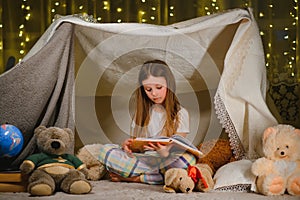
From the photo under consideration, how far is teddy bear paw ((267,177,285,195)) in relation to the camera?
1.87 metres

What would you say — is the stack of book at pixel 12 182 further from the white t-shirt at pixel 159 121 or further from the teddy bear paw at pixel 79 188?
the white t-shirt at pixel 159 121

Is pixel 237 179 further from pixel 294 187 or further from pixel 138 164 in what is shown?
pixel 138 164

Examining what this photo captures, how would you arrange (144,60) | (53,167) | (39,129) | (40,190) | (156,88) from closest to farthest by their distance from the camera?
(40,190), (53,167), (39,129), (156,88), (144,60)

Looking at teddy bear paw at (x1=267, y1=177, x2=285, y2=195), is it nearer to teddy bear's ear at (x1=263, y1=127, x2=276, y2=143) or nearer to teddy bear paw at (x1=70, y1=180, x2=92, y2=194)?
teddy bear's ear at (x1=263, y1=127, x2=276, y2=143)

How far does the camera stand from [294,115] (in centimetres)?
311

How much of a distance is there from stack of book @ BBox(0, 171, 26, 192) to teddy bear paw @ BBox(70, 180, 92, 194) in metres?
0.19

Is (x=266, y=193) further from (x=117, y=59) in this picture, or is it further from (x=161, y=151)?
(x=117, y=59)

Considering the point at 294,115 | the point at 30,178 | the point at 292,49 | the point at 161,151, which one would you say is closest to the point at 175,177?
the point at 161,151

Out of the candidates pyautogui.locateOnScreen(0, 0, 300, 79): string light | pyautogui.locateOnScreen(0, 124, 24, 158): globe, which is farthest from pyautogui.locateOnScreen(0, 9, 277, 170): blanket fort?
pyautogui.locateOnScreen(0, 0, 300, 79): string light

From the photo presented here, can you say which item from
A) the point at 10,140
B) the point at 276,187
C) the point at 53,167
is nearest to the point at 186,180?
the point at 276,187

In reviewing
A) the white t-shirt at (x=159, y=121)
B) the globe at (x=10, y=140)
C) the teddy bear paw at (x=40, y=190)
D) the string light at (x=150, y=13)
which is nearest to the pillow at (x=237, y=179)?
the white t-shirt at (x=159, y=121)

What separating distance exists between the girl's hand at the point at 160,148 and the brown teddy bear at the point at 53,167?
0.85 ft

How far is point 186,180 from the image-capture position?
6.23ft

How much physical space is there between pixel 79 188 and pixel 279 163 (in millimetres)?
670
